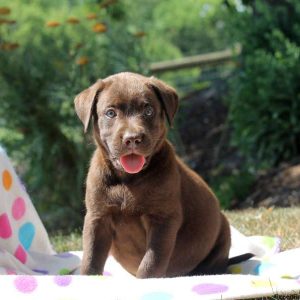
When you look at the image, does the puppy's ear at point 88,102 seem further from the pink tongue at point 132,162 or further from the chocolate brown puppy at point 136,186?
the pink tongue at point 132,162

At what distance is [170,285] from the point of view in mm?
3080

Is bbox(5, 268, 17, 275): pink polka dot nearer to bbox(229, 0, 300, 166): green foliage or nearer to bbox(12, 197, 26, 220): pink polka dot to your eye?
bbox(12, 197, 26, 220): pink polka dot

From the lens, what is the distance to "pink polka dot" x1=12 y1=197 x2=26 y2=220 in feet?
14.8

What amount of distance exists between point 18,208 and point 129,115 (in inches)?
64.5

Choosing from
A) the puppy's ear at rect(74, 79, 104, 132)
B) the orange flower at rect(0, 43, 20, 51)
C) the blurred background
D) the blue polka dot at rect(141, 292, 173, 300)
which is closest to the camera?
the blue polka dot at rect(141, 292, 173, 300)

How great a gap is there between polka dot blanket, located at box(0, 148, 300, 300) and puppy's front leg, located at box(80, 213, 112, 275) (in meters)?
0.17

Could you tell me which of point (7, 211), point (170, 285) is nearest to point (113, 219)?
point (170, 285)

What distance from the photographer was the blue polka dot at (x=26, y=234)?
4.56 metres

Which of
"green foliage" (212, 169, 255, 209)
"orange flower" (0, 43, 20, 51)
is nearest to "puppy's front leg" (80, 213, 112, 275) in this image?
"orange flower" (0, 43, 20, 51)

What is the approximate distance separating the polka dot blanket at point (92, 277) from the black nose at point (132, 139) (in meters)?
0.72

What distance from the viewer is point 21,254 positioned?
4.43m

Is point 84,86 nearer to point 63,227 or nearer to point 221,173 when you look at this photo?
point 63,227

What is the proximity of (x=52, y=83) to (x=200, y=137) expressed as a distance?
13.1 ft

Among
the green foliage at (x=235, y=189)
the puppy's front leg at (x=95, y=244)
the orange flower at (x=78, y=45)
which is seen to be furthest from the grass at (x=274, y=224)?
the orange flower at (x=78, y=45)
